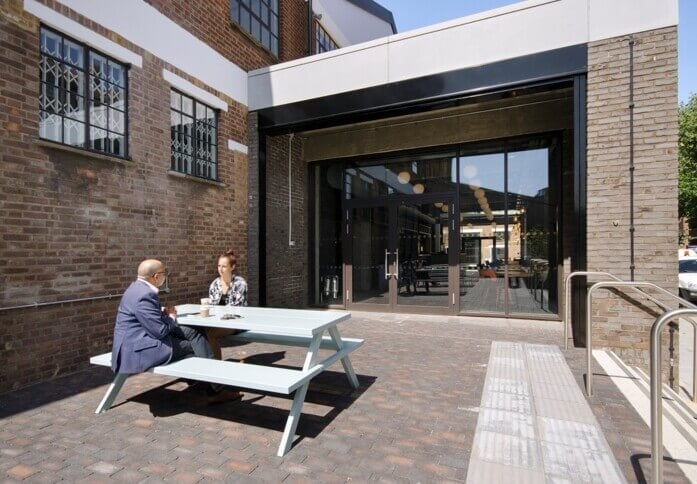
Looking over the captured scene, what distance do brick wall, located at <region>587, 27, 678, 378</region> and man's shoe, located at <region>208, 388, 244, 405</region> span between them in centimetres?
457

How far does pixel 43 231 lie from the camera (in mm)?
4297

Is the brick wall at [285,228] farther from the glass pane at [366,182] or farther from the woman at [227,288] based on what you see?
the woman at [227,288]

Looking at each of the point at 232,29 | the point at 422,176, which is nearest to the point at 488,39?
the point at 422,176

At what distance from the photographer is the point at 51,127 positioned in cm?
448

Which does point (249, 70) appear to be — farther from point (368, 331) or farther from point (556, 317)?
point (556, 317)

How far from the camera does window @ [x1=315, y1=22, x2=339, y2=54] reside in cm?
1068

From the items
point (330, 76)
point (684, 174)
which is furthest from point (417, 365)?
point (684, 174)

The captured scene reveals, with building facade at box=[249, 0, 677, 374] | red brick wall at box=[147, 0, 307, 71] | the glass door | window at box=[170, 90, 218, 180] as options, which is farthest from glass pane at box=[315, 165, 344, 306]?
window at box=[170, 90, 218, 180]

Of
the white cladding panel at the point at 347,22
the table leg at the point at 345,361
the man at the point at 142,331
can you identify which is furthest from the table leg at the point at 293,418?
the white cladding panel at the point at 347,22

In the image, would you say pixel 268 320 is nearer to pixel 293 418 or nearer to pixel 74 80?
pixel 293 418

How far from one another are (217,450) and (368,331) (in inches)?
164

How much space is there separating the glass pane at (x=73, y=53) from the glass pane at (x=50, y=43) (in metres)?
0.07

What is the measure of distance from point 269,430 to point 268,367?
487 mm

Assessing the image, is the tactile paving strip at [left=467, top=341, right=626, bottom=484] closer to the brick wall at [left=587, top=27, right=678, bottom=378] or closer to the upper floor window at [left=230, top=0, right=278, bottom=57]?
the brick wall at [left=587, top=27, right=678, bottom=378]
